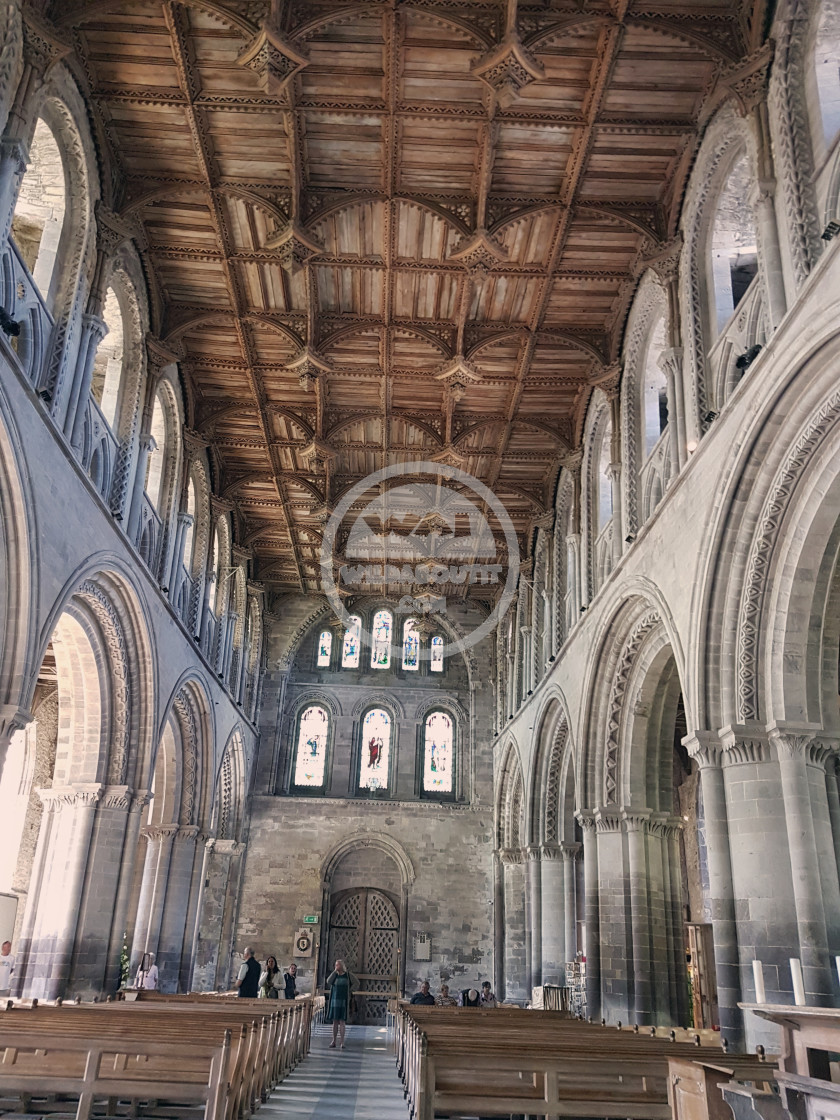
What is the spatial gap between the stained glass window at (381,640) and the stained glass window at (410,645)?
1.47 feet

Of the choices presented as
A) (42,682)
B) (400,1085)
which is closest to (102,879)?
(400,1085)

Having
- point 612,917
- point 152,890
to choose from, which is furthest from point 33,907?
point 612,917

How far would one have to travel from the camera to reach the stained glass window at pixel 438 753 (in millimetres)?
27469

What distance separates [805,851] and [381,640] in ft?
65.6

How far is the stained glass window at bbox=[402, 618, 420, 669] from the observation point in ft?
94.1

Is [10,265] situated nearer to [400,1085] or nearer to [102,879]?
[102,879]

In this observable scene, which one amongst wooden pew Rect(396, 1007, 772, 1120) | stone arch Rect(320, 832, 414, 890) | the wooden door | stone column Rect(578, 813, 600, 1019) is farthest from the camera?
stone arch Rect(320, 832, 414, 890)

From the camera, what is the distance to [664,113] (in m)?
12.5

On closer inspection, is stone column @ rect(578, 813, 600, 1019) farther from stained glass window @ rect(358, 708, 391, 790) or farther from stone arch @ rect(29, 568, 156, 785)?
stained glass window @ rect(358, 708, 391, 790)

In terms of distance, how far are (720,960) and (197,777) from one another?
1376cm

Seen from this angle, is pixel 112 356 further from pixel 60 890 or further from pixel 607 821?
pixel 607 821

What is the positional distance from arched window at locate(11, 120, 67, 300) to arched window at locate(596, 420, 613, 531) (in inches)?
378

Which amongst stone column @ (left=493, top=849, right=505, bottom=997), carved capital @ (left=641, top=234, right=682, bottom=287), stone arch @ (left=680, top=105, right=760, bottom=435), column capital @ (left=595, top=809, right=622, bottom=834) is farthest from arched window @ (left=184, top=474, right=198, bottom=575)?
stone column @ (left=493, top=849, right=505, bottom=997)
